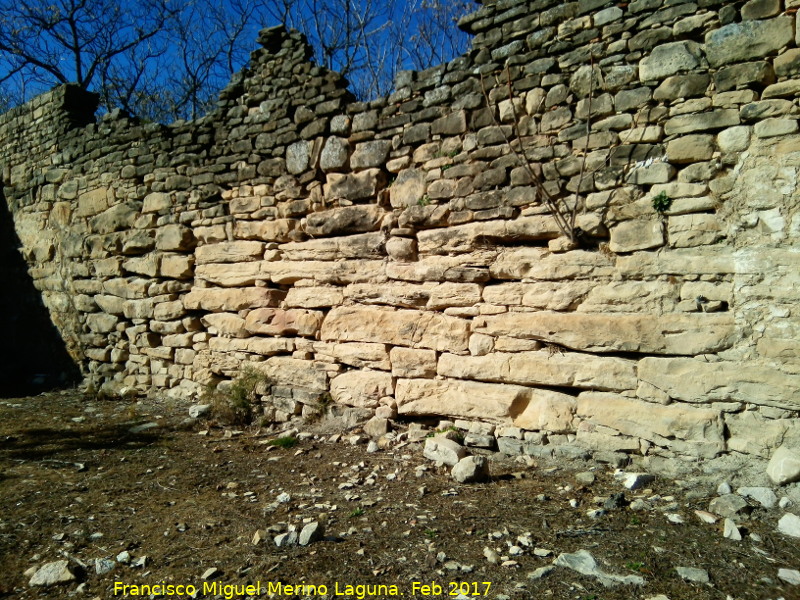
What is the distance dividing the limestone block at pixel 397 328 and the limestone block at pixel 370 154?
1235 millimetres

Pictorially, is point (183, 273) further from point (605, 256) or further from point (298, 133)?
point (605, 256)

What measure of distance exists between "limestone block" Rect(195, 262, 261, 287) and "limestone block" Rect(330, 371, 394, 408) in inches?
54.7

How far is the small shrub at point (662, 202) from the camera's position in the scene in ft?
11.7

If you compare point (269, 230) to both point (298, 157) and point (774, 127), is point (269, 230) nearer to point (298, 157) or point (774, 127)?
point (298, 157)

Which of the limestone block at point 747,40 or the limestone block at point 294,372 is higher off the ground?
the limestone block at point 747,40

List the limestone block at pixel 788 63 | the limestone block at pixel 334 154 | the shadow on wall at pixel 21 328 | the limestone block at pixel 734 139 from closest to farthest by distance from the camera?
the limestone block at pixel 788 63 < the limestone block at pixel 734 139 < the limestone block at pixel 334 154 < the shadow on wall at pixel 21 328

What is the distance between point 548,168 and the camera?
155 inches

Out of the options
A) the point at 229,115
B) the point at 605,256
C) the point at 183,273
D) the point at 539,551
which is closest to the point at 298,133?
the point at 229,115

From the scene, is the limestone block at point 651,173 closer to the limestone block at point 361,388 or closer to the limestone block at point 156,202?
the limestone block at point 361,388

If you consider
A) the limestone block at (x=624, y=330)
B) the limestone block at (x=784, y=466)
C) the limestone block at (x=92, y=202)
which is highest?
the limestone block at (x=92, y=202)

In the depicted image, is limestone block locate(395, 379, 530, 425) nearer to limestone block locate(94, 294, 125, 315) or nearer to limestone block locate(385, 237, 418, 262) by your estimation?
limestone block locate(385, 237, 418, 262)

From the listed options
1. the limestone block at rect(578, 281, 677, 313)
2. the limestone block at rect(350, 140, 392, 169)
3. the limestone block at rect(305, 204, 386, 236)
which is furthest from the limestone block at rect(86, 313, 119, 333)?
the limestone block at rect(578, 281, 677, 313)

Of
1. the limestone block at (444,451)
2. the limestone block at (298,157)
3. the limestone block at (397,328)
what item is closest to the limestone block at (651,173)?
Answer: the limestone block at (397,328)

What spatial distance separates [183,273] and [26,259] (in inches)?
131
